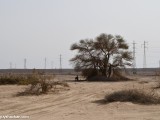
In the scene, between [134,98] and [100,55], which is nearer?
[134,98]

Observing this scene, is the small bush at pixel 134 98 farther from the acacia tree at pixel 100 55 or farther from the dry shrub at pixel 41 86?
the acacia tree at pixel 100 55

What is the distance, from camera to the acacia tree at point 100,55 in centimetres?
5606

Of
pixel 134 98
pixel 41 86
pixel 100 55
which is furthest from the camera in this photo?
pixel 100 55

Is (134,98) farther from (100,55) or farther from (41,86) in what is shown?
(100,55)

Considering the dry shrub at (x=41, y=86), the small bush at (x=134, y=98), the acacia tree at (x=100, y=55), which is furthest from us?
the acacia tree at (x=100, y=55)

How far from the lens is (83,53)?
2253 inches

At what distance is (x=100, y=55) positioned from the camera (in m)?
56.4

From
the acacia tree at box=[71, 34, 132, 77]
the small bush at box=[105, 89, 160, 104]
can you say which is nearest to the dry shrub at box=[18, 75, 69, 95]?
the small bush at box=[105, 89, 160, 104]

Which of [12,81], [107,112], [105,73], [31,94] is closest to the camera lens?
[107,112]

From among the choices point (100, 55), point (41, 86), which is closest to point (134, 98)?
point (41, 86)

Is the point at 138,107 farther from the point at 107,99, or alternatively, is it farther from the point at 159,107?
the point at 107,99

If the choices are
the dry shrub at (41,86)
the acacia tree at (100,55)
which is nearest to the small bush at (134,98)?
the dry shrub at (41,86)

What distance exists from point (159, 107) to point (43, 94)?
9322 mm

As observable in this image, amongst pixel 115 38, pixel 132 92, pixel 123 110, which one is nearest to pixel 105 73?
pixel 115 38
